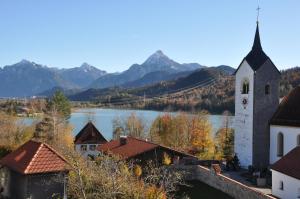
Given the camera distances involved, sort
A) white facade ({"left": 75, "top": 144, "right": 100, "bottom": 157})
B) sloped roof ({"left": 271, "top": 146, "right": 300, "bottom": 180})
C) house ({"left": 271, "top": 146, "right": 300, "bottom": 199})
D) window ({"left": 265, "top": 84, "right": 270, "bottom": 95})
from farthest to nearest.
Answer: white facade ({"left": 75, "top": 144, "right": 100, "bottom": 157})
window ({"left": 265, "top": 84, "right": 270, "bottom": 95})
sloped roof ({"left": 271, "top": 146, "right": 300, "bottom": 180})
house ({"left": 271, "top": 146, "right": 300, "bottom": 199})

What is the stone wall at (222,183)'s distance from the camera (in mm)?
31109

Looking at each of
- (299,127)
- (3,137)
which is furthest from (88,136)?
(299,127)

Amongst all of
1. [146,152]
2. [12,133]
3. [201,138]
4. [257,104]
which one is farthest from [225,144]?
[12,133]

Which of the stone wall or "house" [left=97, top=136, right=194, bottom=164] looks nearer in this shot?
the stone wall

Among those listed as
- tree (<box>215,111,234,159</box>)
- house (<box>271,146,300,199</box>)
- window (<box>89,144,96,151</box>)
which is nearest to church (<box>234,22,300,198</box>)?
house (<box>271,146,300,199</box>)

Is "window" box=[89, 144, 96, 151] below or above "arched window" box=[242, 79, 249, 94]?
below

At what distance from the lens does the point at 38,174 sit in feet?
98.5

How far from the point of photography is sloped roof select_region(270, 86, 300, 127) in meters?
39.6

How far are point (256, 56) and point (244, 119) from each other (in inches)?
243

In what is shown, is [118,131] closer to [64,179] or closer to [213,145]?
[213,145]

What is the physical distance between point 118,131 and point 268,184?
53072mm

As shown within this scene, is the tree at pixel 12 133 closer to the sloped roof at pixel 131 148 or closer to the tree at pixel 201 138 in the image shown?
the sloped roof at pixel 131 148

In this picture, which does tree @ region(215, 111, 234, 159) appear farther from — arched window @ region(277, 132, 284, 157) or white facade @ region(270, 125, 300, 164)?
arched window @ region(277, 132, 284, 157)

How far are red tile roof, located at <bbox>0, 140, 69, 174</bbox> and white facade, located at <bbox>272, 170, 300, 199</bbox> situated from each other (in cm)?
1523
